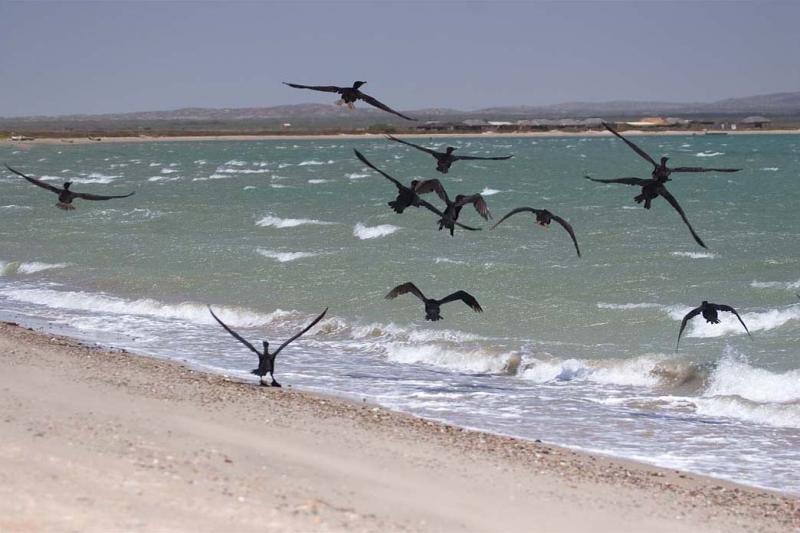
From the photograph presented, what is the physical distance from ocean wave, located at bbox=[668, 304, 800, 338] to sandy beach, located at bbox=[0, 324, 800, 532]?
730 cm

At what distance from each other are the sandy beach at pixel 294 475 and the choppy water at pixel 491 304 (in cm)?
140

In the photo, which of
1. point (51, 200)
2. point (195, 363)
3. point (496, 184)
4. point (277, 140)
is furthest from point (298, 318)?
point (277, 140)

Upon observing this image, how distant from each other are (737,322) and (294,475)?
11.8 metres

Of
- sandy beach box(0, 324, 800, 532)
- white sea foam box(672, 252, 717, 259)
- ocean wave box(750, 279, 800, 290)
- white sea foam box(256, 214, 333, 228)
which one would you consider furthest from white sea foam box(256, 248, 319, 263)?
sandy beach box(0, 324, 800, 532)

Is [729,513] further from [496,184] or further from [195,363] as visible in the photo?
[496,184]

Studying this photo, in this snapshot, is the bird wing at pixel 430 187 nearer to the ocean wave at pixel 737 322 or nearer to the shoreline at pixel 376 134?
the ocean wave at pixel 737 322

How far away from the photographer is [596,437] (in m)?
13.4

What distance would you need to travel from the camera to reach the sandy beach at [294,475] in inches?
349

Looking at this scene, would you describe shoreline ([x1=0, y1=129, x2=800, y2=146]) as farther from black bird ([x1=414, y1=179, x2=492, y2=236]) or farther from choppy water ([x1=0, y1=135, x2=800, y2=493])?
black bird ([x1=414, y1=179, x2=492, y2=236])

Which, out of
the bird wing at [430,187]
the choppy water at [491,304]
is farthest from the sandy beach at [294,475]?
the bird wing at [430,187]

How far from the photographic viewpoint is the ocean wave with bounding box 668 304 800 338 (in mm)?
19828

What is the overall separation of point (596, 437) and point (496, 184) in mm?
47428

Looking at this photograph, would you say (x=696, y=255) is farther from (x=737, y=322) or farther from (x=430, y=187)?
(x=430, y=187)

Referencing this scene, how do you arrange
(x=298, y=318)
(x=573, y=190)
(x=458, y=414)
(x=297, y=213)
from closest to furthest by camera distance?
(x=458, y=414) < (x=298, y=318) < (x=297, y=213) < (x=573, y=190)
